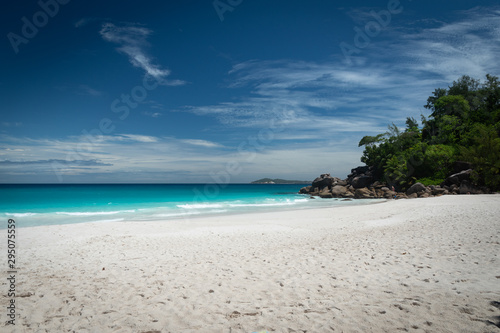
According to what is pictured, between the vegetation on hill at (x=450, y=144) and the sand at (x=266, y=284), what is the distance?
30.8m

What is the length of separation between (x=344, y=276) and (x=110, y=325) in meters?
4.92

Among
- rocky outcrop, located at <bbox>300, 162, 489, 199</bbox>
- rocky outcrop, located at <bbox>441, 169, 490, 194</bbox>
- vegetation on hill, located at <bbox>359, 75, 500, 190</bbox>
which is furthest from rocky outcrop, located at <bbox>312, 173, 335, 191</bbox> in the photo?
rocky outcrop, located at <bbox>441, 169, 490, 194</bbox>

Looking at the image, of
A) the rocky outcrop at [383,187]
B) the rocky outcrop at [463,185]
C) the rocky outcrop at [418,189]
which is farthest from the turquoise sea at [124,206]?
the rocky outcrop at [463,185]

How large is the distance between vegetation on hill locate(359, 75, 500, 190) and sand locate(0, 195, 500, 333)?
3075 centimetres

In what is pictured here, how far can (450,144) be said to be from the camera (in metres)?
43.8

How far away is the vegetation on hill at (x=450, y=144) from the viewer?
32.7 metres

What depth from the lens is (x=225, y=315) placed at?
4383mm

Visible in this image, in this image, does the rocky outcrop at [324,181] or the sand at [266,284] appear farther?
the rocky outcrop at [324,181]

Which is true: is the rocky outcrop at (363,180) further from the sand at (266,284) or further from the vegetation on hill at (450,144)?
the sand at (266,284)

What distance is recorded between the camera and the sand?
4066 mm

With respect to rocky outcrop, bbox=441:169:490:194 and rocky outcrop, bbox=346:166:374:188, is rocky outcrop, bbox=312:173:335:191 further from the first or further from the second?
rocky outcrop, bbox=441:169:490:194

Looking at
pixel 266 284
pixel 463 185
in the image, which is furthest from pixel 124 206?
pixel 463 185

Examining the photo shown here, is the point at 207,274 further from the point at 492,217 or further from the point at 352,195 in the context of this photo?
the point at 352,195

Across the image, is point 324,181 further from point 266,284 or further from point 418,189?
point 266,284
